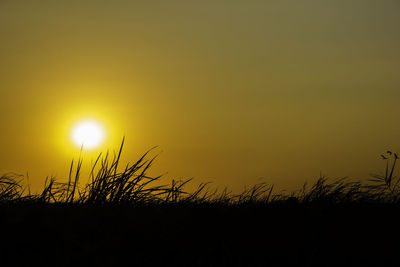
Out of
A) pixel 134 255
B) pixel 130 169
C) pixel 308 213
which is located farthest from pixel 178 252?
pixel 130 169

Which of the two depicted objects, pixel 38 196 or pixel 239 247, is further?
pixel 38 196

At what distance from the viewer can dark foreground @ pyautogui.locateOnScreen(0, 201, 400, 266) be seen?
2.64 meters

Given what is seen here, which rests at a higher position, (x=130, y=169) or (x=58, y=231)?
(x=130, y=169)

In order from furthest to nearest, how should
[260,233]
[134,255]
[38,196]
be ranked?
1. [38,196]
2. [260,233]
3. [134,255]

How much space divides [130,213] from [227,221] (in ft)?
2.09

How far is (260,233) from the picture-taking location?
313 centimetres

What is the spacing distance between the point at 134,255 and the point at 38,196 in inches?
82.8

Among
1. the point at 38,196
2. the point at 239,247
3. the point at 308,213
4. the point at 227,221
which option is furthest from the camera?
the point at 38,196

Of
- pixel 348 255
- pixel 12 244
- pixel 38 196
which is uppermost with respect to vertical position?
pixel 38 196

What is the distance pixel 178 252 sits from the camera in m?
2.72

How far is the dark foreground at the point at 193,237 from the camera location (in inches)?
104

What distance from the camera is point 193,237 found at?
295 cm

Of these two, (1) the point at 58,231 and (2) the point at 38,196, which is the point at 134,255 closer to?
(1) the point at 58,231

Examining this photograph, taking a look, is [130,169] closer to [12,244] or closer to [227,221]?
[227,221]
